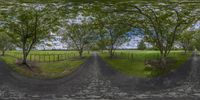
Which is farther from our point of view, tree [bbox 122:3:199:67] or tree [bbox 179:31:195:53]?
tree [bbox 179:31:195:53]

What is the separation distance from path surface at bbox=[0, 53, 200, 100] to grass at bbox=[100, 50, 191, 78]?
0.12m

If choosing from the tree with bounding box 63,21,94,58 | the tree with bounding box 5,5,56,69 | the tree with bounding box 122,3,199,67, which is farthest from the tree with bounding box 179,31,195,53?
the tree with bounding box 5,5,56,69

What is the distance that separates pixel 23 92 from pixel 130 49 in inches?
104

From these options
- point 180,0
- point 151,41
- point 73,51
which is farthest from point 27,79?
point 180,0

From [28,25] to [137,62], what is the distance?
2.61m

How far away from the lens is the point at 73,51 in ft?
21.3

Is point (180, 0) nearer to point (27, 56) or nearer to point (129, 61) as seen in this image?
point (129, 61)

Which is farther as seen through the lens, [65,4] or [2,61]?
[2,61]

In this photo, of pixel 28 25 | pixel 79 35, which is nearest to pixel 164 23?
pixel 79 35

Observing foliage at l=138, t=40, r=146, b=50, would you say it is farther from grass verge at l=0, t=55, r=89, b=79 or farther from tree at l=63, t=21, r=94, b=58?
grass verge at l=0, t=55, r=89, b=79

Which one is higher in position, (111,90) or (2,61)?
(2,61)

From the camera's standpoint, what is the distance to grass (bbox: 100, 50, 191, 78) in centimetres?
656

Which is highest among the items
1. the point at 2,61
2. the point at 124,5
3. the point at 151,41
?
the point at 124,5

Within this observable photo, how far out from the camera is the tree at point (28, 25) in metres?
6.36
